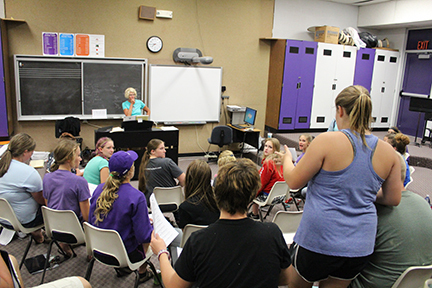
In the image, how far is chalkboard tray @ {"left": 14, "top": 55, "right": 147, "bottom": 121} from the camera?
566 cm

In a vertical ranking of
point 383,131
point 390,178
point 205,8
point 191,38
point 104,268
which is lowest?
point 104,268

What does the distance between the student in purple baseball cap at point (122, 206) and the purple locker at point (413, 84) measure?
808 centimetres

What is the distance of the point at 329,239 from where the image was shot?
4.60 ft

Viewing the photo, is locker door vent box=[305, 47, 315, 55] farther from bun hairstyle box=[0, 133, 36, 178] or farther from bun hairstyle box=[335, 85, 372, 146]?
bun hairstyle box=[335, 85, 372, 146]

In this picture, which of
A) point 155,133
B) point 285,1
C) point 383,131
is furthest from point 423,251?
point 383,131

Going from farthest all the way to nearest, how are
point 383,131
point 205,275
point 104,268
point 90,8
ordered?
point 383,131 < point 90,8 < point 104,268 < point 205,275

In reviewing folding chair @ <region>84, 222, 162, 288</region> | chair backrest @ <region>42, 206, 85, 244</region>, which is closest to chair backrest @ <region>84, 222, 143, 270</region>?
folding chair @ <region>84, 222, 162, 288</region>

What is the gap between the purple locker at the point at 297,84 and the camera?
7000mm

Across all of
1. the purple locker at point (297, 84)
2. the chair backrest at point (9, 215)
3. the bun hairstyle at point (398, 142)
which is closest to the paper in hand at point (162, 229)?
the chair backrest at point (9, 215)

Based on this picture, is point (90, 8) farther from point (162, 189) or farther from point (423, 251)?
point (423, 251)

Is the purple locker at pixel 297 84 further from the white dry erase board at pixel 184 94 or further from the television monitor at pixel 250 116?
the white dry erase board at pixel 184 94

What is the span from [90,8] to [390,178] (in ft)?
19.4

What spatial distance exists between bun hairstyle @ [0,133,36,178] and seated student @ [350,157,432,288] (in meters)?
2.62

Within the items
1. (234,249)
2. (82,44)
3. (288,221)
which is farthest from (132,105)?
(234,249)
